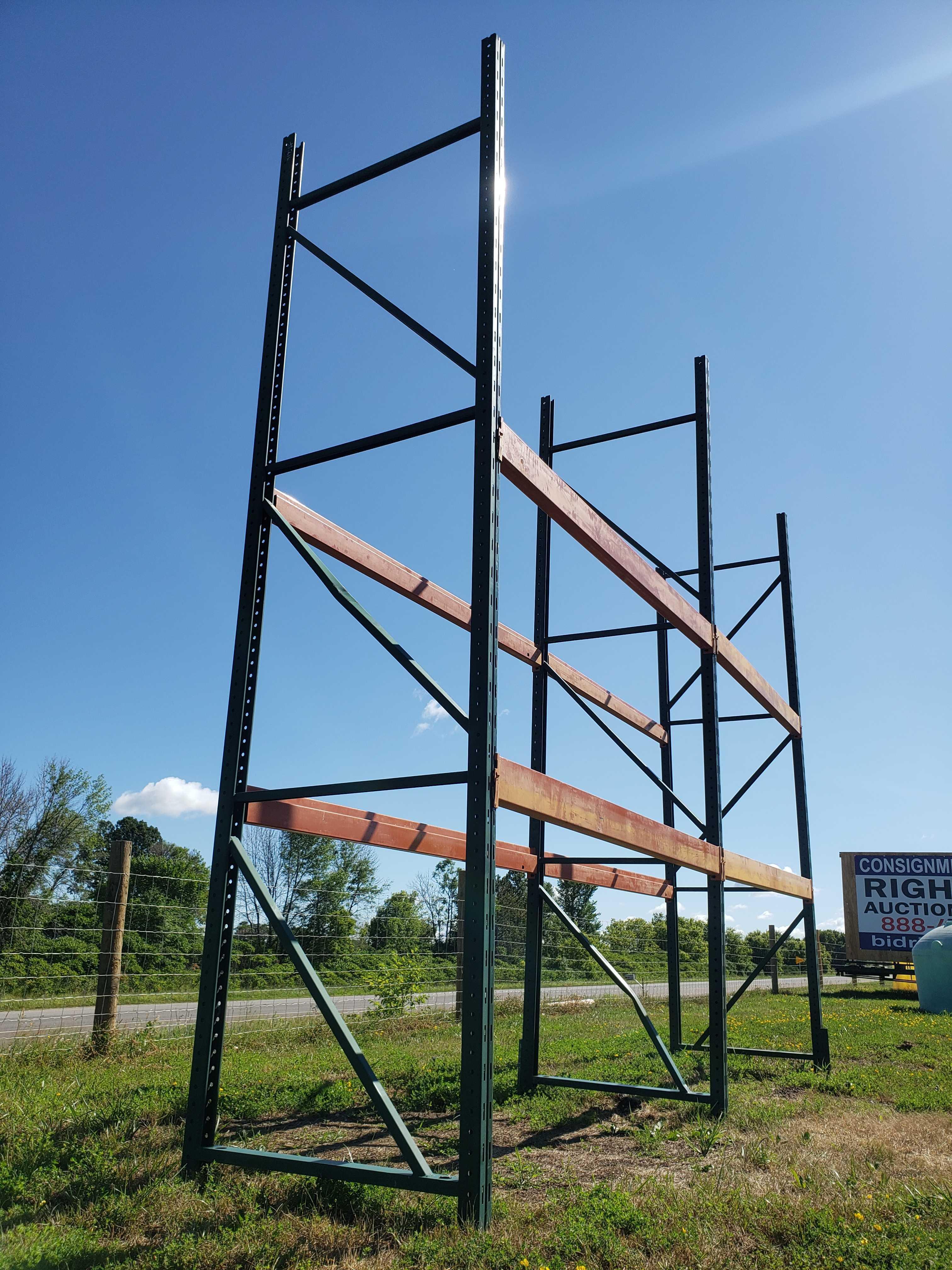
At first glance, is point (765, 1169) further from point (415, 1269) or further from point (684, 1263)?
point (415, 1269)

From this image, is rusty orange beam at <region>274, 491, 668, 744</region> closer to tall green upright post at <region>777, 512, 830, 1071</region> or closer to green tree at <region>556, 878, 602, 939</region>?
tall green upright post at <region>777, 512, 830, 1071</region>

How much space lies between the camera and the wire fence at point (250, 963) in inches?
381

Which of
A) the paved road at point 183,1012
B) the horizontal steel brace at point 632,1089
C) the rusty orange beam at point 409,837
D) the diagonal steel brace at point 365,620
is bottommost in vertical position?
the paved road at point 183,1012

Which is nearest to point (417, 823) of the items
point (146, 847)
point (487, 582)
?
point (487, 582)

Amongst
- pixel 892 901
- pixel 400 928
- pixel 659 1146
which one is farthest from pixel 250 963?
pixel 892 901

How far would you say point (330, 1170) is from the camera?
4.04m

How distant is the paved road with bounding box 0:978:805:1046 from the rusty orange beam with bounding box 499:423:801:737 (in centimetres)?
653

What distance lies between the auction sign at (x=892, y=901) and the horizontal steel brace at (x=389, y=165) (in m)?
26.2

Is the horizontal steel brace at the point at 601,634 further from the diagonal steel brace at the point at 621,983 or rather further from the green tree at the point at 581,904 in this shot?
the green tree at the point at 581,904

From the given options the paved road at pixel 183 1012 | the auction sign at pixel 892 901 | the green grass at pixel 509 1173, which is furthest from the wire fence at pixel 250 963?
the auction sign at pixel 892 901

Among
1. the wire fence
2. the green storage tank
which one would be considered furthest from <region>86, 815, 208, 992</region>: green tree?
the green storage tank

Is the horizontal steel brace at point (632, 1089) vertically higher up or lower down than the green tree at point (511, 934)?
lower down

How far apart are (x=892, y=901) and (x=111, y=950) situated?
80.3 ft

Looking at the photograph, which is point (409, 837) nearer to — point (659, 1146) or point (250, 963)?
point (659, 1146)
